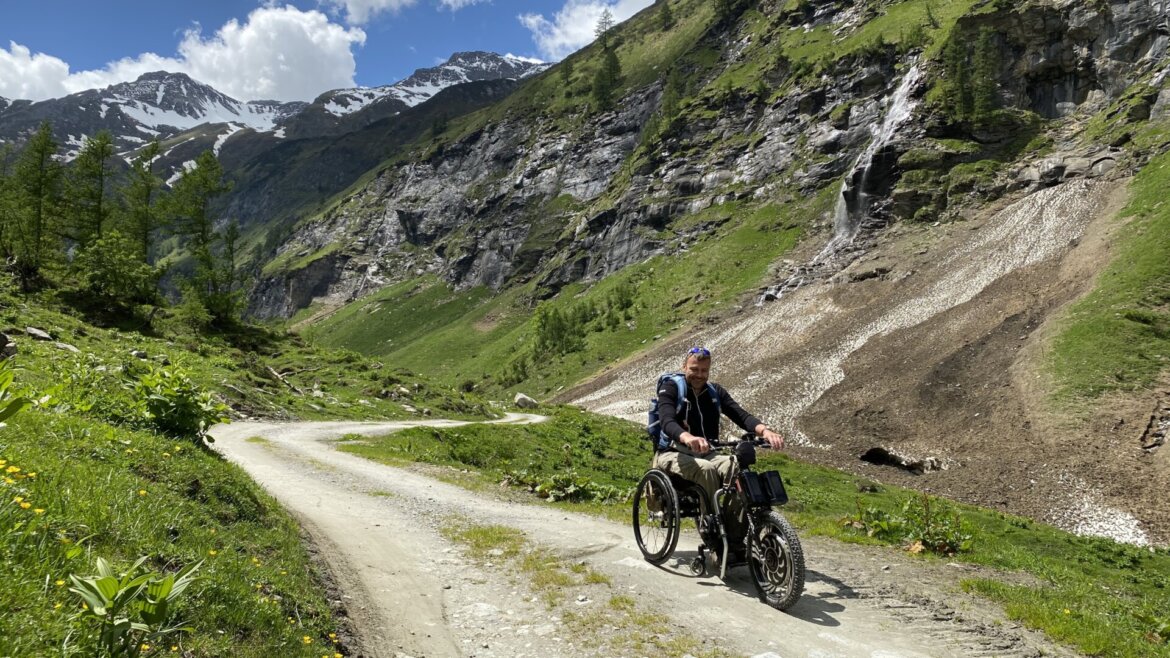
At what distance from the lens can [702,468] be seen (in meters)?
8.65

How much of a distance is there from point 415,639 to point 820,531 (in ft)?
28.6

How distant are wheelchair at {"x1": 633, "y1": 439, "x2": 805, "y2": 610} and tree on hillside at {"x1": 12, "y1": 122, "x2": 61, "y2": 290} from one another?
1785 inches

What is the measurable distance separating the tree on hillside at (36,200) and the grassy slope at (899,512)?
104 feet

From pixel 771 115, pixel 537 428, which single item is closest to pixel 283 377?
pixel 537 428

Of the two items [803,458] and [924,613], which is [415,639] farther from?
[803,458]

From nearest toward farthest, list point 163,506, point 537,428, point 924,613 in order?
point 163,506 → point 924,613 → point 537,428

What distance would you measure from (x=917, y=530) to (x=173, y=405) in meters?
14.9

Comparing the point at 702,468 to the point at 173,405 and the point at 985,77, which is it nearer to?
the point at 173,405

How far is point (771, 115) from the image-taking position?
11856 cm

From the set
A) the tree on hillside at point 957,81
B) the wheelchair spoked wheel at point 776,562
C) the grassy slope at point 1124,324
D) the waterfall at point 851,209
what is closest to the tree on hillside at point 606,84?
the waterfall at point 851,209

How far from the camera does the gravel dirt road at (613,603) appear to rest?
6.51 meters

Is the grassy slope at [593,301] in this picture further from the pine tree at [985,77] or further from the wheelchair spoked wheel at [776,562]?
the wheelchair spoked wheel at [776,562]

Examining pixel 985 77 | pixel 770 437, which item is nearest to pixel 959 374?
pixel 770 437

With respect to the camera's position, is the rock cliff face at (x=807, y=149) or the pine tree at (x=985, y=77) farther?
the pine tree at (x=985, y=77)
